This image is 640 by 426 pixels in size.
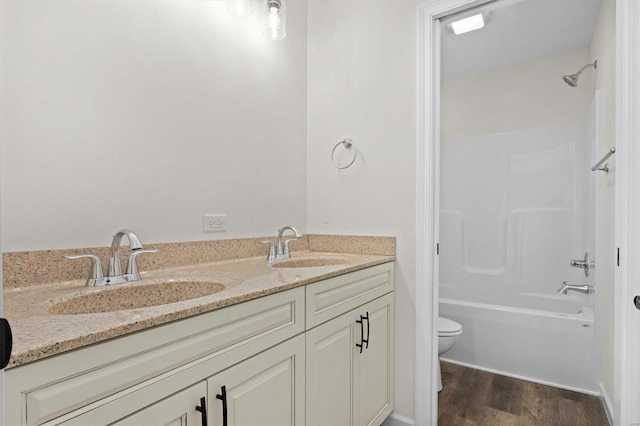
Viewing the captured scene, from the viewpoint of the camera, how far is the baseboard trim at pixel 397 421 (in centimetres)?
187

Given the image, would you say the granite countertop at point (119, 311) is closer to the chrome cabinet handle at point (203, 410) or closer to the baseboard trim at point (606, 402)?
the chrome cabinet handle at point (203, 410)

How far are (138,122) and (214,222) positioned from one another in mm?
526

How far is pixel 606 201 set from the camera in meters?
2.04

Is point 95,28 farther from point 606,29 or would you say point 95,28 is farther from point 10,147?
point 606,29

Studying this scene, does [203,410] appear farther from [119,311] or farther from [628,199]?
[628,199]

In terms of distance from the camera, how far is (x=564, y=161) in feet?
9.55

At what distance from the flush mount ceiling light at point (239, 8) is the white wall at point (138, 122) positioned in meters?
0.03

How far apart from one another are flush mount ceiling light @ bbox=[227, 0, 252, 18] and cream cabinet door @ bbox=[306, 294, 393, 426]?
1.51 metres

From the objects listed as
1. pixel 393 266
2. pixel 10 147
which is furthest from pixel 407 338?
pixel 10 147

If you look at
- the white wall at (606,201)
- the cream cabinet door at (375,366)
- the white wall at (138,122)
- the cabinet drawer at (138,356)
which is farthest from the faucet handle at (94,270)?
the white wall at (606,201)

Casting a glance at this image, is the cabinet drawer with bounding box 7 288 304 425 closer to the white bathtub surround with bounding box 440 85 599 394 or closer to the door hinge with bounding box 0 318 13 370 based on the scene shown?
the door hinge with bounding box 0 318 13 370

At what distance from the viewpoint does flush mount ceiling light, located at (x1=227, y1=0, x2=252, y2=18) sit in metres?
1.78

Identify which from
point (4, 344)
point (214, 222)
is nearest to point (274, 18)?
point (214, 222)

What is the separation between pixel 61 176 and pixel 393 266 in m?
1.48
